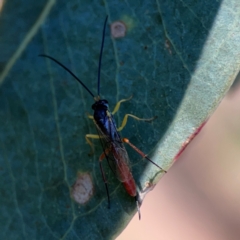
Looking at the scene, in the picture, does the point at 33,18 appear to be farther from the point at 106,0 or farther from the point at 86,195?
the point at 86,195

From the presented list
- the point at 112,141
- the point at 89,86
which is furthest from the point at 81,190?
the point at 89,86

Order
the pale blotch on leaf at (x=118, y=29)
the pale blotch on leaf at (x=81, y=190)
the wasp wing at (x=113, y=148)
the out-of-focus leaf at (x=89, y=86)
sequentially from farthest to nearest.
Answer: the wasp wing at (x=113, y=148)
the pale blotch on leaf at (x=81, y=190)
the pale blotch on leaf at (x=118, y=29)
the out-of-focus leaf at (x=89, y=86)

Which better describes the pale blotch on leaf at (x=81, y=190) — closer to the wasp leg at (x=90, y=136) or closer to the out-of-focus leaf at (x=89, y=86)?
the out-of-focus leaf at (x=89, y=86)

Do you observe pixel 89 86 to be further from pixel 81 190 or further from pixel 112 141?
pixel 81 190

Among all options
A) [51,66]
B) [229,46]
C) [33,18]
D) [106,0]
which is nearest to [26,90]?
[51,66]

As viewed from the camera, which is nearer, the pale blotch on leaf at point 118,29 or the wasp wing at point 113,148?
the pale blotch on leaf at point 118,29

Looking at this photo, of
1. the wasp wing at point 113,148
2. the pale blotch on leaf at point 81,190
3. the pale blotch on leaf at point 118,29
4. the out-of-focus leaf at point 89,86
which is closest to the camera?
the out-of-focus leaf at point 89,86

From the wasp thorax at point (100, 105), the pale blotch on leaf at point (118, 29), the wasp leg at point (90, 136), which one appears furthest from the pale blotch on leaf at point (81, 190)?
the pale blotch on leaf at point (118, 29)

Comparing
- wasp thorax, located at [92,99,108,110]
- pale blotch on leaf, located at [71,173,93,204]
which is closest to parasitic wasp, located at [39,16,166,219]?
wasp thorax, located at [92,99,108,110]
